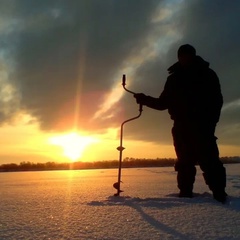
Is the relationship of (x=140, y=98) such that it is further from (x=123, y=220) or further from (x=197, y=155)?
(x=123, y=220)

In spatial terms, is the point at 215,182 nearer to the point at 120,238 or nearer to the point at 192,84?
the point at 192,84

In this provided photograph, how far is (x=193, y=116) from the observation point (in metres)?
3.65

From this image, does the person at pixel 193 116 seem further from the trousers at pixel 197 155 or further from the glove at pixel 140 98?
the glove at pixel 140 98

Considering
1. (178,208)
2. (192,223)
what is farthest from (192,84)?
(192,223)

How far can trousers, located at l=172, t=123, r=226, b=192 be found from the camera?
3.49 m

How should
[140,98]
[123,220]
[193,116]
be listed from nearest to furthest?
1. [123,220]
2. [193,116]
3. [140,98]

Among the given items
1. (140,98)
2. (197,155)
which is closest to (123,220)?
(197,155)

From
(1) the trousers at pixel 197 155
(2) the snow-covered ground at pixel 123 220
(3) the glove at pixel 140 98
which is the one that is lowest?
(2) the snow-covered ground at pixel 123 220

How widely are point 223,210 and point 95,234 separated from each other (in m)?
1.11

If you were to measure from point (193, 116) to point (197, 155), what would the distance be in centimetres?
40

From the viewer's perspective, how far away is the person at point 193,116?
355 cm

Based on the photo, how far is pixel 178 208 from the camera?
2.71 m

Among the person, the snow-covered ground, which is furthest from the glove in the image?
the snow-covered ground

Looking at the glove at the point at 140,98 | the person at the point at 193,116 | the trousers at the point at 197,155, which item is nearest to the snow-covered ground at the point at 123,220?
the trousers at the point at 197,155
